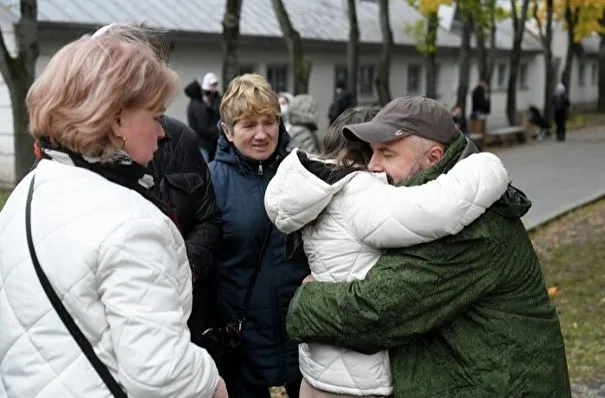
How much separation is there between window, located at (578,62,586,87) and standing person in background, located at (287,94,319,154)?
48192 millimetres

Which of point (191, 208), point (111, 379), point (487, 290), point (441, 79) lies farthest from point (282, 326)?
point (441, 79)

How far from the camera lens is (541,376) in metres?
2.60

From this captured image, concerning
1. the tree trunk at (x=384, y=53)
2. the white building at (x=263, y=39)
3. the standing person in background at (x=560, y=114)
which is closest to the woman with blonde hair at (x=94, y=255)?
the white building at (x=263, y=39)

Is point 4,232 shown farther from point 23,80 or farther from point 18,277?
point 23,80

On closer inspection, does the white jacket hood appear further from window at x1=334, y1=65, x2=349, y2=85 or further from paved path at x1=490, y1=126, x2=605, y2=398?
window at x1=334, y1=65, x2=349, y2=85

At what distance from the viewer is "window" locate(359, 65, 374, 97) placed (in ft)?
99.1

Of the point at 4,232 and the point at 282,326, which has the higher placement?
the point at 4,232

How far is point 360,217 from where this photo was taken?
2.55 metres

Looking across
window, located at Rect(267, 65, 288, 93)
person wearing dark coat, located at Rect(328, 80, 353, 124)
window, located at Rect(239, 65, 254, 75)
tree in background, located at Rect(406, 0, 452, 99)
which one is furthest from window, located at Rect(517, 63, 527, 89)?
person wearing dark coat, located at Rect(328, 80, 353, 124)

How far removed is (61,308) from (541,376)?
1.43 m

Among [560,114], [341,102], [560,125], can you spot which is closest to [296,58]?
[341,102]

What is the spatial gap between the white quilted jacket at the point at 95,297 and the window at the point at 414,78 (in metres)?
31.8

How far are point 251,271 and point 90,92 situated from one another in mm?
1542

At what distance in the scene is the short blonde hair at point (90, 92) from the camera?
205cm
